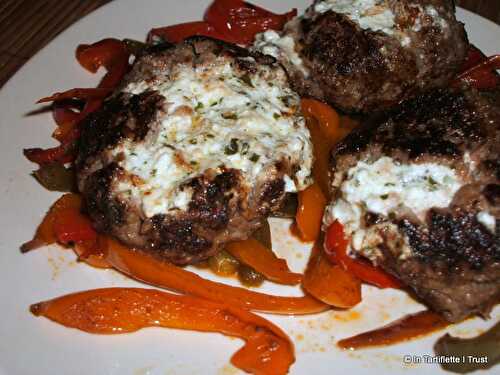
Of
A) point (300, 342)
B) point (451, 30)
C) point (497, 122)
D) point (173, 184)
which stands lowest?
point (300, 342)

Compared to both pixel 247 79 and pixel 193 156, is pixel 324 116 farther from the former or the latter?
pixel 193 156

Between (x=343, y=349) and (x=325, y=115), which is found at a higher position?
(x=325, y=115)

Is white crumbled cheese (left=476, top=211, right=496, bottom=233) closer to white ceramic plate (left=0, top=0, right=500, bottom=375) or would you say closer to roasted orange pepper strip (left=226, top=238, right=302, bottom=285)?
white ceramic plate (left=0, top=0, right=500, bottom=375)

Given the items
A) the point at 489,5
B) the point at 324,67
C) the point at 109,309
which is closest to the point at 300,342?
the point at 109,309

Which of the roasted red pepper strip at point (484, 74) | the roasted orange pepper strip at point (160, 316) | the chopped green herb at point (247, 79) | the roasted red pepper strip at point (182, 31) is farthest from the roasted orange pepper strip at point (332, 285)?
the roasted red pepper strip at point (182, 31)

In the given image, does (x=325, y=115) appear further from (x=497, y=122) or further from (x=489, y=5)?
(x=489, y=5)

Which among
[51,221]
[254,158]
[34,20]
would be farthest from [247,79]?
[34,20]
